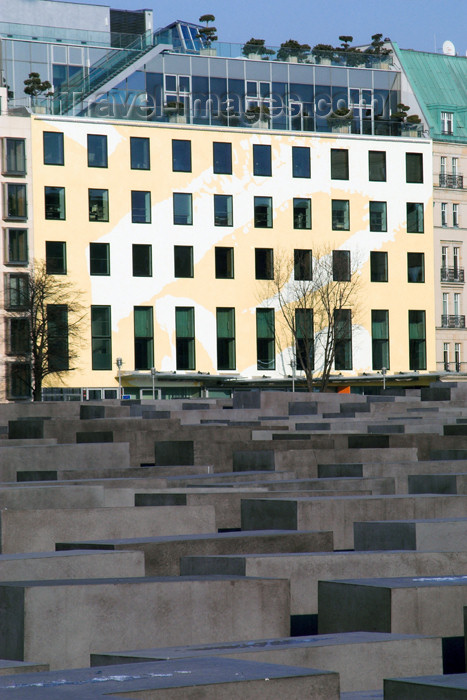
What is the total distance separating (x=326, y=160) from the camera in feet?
247

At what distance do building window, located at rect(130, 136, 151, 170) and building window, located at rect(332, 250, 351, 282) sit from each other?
11.2 meters

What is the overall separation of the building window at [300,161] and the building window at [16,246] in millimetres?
15264

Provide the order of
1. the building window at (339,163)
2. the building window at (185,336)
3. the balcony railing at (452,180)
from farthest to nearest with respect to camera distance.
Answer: the balcony railing at (452,180) < the building window at (339,163) < the building window at (185,336)

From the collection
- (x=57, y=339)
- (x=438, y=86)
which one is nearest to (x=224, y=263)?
(x=57, y=339)

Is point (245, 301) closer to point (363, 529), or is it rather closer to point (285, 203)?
point (285, 203)

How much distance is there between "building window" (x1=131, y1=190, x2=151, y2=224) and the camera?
234ft

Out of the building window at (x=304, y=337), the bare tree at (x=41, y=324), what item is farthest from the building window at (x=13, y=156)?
the building window at (x=304, y=337)

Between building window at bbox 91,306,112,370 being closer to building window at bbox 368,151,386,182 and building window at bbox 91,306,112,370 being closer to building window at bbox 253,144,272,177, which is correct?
building window at bbox 253,144,272,177

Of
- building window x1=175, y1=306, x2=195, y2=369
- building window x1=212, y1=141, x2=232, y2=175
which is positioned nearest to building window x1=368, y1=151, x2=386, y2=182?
building window x1=212, y1=141, x2=232, y2=175

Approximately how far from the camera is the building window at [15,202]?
67.5 m

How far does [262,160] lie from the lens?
242 ft

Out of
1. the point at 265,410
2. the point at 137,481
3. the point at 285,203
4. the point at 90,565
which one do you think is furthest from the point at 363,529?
the point at 285,203

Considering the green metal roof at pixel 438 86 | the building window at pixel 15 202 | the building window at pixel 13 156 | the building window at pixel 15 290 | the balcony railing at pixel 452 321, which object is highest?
the green metal roof at pixel 438 86

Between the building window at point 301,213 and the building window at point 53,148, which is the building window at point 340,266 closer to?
the building window at point 301,213
